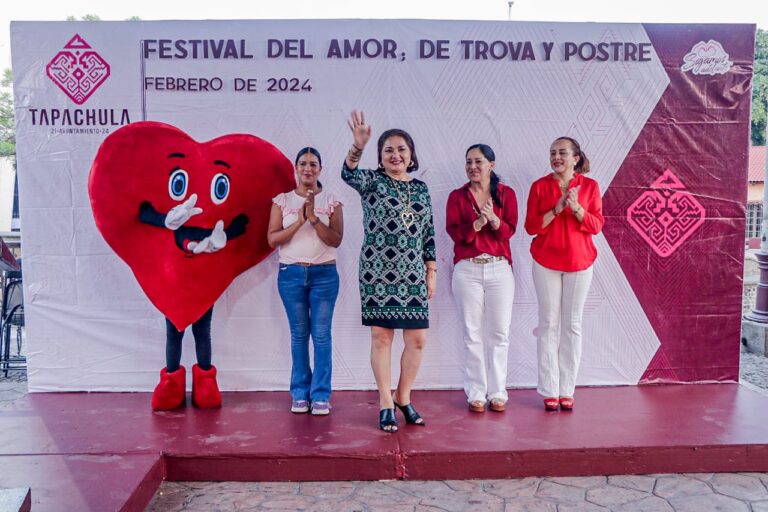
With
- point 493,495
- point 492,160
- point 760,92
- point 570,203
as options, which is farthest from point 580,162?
point 760,92

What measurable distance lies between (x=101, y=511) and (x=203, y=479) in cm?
63

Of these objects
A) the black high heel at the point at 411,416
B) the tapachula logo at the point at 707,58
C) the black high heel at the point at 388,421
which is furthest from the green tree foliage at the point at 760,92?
the black high heel at the point at 388,421

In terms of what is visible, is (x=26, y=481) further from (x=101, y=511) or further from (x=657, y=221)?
(x=657, y=221)

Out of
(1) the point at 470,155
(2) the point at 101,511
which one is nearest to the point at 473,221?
(1) the point at 470,155

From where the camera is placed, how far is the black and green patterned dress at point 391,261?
3156 millimetres

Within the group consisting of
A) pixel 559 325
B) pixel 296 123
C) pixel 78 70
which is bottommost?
pixel 559 325

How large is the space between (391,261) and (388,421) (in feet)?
2.62

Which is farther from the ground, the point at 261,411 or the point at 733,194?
the point at 733,194

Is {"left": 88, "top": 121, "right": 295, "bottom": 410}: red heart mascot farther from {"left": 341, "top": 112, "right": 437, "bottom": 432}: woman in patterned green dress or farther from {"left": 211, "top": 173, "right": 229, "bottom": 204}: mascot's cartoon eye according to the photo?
{"left": 341, "top": 112, "right": 437, "bottom": 432}: woman in patterned green dress

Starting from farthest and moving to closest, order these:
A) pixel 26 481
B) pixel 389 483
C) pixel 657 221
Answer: pixel 657 221 < pixel 389 483 < pixel 26 481

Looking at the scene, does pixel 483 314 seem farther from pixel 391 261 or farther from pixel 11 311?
pixel 11 311

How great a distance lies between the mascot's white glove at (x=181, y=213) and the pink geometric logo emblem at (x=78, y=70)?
996 millimetres

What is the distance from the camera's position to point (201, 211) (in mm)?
3539

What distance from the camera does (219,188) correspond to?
3.62 m
